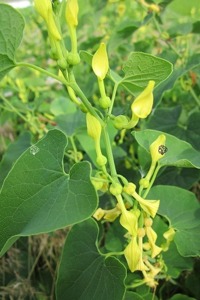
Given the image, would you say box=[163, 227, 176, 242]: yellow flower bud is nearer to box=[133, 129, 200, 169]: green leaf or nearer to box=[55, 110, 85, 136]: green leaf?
box=[133, 129, 200, 169]: green leaf

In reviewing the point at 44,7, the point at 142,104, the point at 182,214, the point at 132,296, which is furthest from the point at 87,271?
the point at 44,7

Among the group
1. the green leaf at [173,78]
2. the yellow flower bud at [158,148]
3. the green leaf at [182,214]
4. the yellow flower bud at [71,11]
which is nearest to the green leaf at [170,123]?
the green leaf at [173,78]

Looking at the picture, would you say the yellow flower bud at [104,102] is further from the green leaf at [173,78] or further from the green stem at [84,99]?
the green leaf at [173,78]

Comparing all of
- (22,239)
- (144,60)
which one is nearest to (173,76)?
(144,60)

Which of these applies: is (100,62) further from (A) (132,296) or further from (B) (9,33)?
(A) (132,296)

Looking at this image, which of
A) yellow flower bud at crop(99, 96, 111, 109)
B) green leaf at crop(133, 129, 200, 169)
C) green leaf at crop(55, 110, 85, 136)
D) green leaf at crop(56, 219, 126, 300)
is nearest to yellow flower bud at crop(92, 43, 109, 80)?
yellow flower bud at crop(99, 96, 111, 109)
